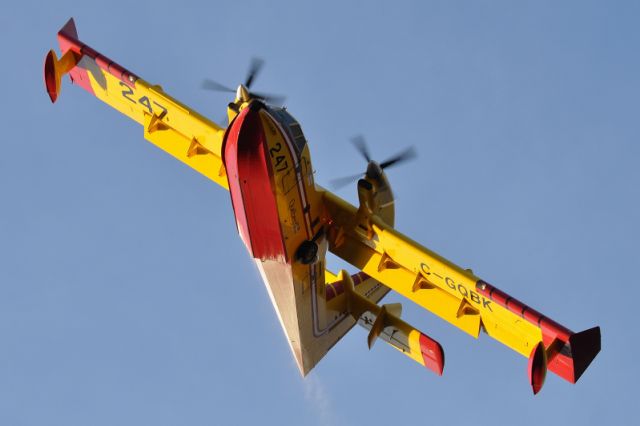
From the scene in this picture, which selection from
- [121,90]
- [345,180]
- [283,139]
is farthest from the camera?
[121,90]

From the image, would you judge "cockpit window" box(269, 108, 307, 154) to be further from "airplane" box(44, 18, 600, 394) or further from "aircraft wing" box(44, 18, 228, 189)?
"aircraft wing" box(44, 18, 228, 189)

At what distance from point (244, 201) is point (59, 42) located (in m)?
9.23

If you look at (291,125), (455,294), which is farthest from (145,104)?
(455,294)

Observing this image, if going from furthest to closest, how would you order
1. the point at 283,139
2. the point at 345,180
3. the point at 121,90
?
the point at 121,90, the point at 345,180, the point at 283,139

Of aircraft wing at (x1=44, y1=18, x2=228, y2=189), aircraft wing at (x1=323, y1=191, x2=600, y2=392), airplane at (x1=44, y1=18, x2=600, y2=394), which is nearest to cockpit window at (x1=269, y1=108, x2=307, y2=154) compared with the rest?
airplane at (x1=44, y1=18, x2=600, y2=394)

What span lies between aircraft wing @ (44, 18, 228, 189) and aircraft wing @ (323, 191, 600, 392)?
3.71 metres

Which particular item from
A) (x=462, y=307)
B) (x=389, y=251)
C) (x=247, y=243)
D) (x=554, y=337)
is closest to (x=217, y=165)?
(x=247, y=243)

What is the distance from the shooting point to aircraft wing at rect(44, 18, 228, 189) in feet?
96.4

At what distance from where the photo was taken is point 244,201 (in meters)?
25.8

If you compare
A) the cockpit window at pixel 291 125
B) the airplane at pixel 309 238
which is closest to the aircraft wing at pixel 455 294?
the airplane at pixel 309 238

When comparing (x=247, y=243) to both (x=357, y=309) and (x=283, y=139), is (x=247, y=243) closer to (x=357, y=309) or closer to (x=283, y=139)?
(x=283, y=139)

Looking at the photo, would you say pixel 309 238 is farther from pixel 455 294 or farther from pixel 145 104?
pixel 145 104

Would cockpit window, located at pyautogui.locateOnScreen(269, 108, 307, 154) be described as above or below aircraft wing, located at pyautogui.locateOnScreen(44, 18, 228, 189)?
above

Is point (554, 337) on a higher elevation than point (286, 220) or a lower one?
higher
